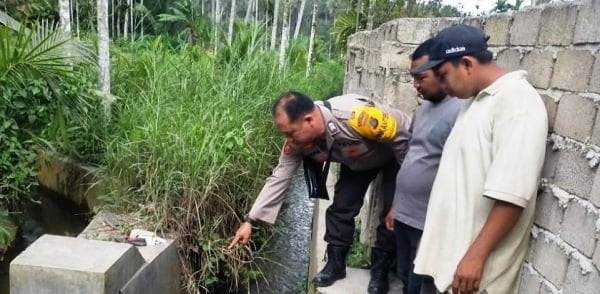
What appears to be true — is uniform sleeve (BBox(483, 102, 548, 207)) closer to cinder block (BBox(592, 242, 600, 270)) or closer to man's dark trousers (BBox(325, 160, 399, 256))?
cinder block (BBox(592, 242, 600, 270))

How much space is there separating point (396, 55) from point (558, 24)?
5.74 ft

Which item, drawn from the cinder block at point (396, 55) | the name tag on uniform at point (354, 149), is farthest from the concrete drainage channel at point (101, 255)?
the cinder block at point (396, 55)

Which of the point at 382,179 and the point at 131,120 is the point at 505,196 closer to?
the point at 382,179

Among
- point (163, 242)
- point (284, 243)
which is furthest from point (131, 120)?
point (284, 243)

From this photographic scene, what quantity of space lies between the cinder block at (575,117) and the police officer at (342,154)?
1063 mm

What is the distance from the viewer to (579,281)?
155 centimetres

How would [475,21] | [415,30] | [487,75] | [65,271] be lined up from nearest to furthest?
[487,75], [475,21], [65,271], [415,30]

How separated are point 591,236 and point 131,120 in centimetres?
406

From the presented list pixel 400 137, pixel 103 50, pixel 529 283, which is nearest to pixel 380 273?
pixel 400 137

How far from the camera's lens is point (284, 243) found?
16.8ft

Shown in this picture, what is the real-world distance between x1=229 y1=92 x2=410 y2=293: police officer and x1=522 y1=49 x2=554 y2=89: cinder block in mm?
879

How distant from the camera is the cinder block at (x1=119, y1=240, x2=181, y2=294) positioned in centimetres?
312

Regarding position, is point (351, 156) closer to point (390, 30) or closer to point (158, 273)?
point (390, 30)

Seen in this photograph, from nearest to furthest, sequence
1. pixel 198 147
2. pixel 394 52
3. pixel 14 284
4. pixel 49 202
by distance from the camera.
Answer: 1. pixel 14 284
2. pixel 394 52
3. pixel 198 147
4. pixel 49 202
